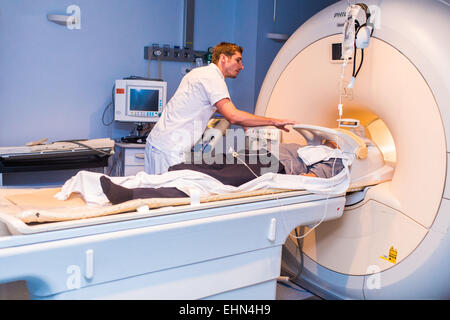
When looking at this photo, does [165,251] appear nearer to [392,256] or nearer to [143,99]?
[392,256]

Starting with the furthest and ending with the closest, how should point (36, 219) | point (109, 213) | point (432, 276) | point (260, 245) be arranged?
point (432, 276) → point (260, 245) → point (109, 213) → point (36, 219)

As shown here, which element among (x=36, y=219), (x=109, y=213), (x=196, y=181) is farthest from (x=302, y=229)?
(x=36, y=219)

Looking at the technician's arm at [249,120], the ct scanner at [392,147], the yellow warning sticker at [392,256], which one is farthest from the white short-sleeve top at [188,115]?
the yellow warning sticker at [392,256]

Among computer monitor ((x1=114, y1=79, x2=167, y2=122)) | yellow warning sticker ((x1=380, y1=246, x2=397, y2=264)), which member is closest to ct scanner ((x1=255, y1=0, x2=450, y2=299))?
yellow warning sticker ((x1=380, y1=246, x2=397, y2=264))

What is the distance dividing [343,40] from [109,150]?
174cm

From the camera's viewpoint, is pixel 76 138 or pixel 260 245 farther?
pixel 76 138

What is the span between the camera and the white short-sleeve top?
244cm

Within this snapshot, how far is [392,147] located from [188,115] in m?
1.20

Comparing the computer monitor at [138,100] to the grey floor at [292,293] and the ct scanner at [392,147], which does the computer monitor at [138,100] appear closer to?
the ct scanner at [392,147]

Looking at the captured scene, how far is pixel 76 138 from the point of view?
350cm

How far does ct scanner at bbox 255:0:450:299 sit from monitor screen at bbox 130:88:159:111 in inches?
50.6

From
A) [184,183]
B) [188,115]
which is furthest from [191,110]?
[184,183]

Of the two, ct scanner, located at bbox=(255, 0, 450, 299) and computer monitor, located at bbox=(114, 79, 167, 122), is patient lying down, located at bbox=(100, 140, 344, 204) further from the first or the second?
computer monitor, located at bbox=(114, 79, 167, 122)

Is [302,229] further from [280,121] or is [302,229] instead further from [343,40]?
[343,40]
